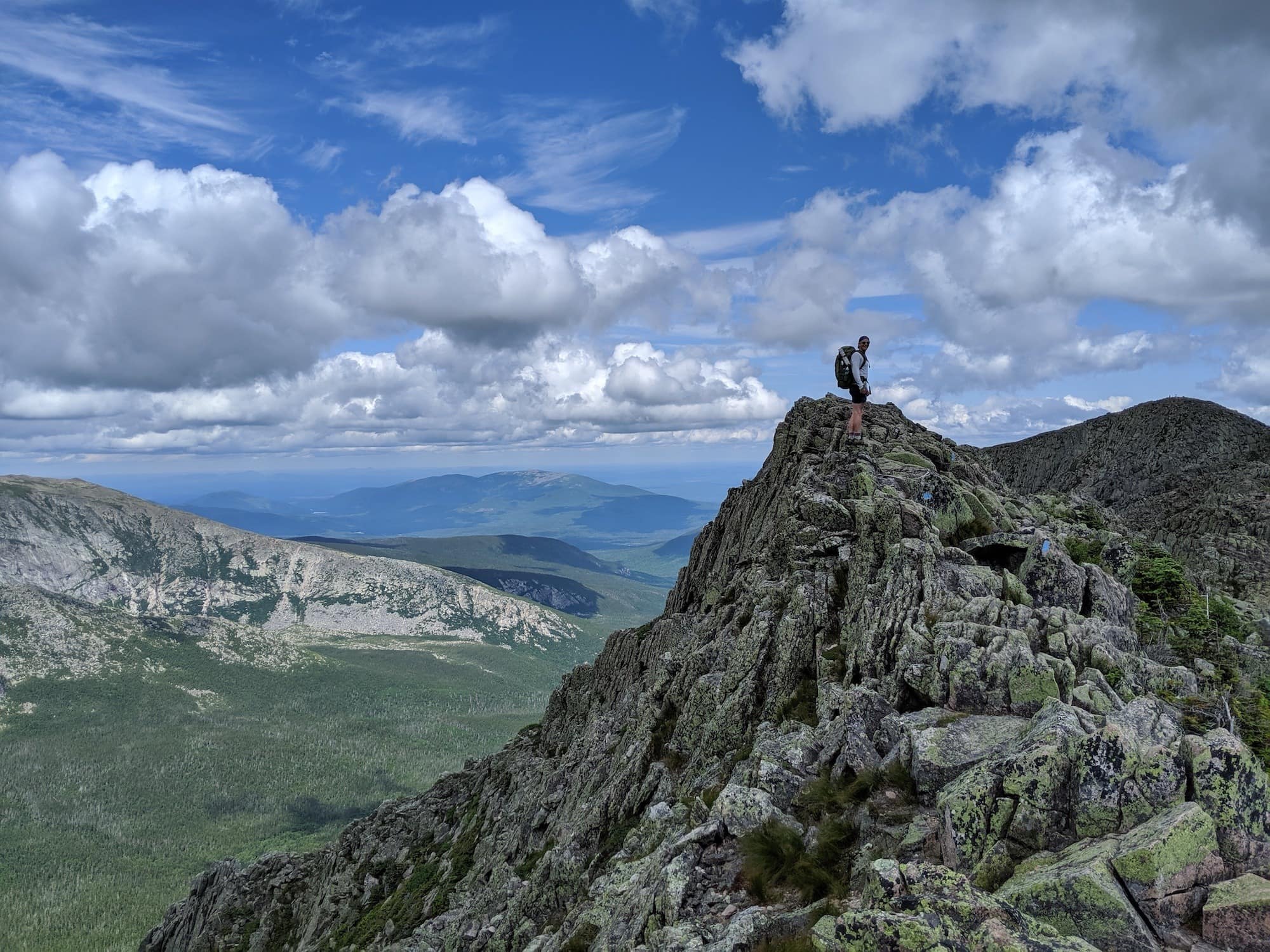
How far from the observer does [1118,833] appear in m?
15.1

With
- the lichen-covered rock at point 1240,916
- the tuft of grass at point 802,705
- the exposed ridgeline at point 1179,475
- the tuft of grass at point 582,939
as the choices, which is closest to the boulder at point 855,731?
the tuft of grass at point 802,705

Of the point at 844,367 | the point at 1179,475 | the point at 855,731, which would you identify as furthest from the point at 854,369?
the point at 1179,475

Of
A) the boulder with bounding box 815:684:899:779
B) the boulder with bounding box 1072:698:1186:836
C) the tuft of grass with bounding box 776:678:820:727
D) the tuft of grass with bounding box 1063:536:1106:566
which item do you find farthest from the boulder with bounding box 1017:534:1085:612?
the boulder with bounding box 1072:698:1186:836

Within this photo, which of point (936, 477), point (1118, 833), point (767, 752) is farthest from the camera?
point (936, 477)

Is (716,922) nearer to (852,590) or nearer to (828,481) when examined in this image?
(852,590)

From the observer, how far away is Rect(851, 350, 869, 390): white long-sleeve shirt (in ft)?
151

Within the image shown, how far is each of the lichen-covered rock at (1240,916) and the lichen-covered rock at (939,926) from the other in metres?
2.85

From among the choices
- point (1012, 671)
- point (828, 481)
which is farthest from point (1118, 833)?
point (828, 481)

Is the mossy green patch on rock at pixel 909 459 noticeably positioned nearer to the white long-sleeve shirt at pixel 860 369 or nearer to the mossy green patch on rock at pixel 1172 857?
the white long-sleeve shirt at pixel 860 369

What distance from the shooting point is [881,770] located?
20.3 meters

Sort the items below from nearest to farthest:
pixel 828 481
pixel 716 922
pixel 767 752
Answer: pixel 716 922 → pixel 767 752 → pixel 828 481

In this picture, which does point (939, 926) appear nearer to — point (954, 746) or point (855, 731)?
point (954, 746)

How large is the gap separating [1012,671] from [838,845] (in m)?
9.02

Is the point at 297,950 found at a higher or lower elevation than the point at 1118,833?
lower
